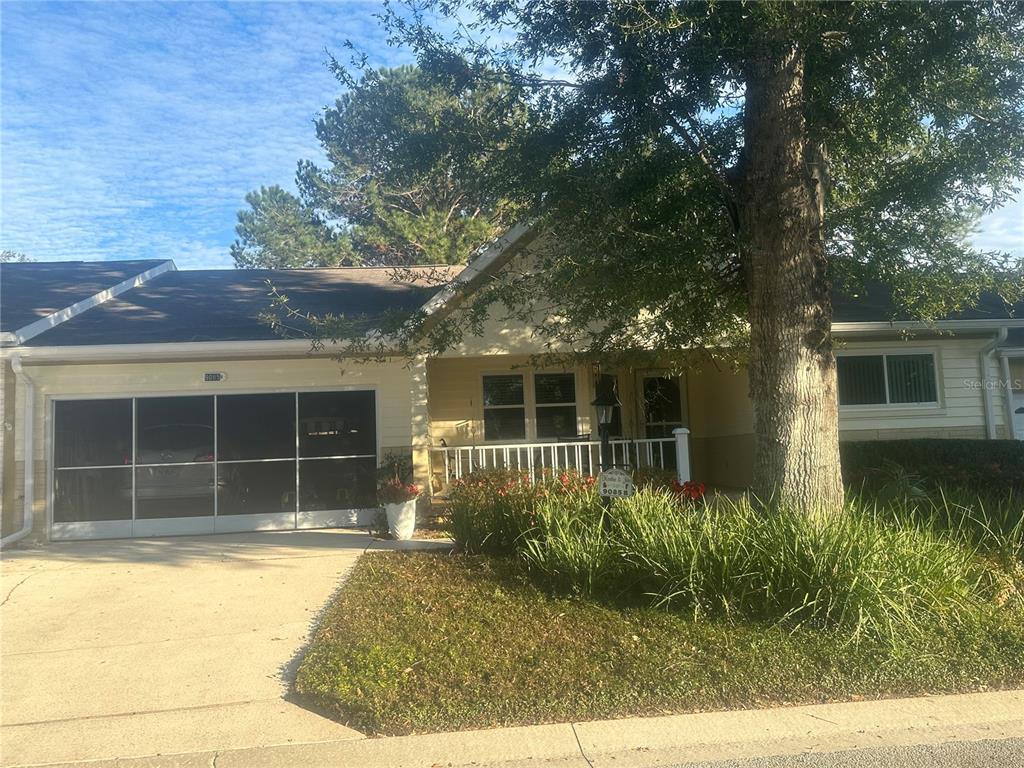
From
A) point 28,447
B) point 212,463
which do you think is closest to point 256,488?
point 212,463

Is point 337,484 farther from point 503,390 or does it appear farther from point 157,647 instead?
point 157,647

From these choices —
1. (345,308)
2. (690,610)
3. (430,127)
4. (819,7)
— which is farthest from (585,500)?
(345,308)

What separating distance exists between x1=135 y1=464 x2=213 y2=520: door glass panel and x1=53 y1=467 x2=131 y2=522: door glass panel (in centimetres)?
20

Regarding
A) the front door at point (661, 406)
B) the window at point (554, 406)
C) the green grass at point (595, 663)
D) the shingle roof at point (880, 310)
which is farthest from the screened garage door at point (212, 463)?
the shingle roof at point (880, 310)

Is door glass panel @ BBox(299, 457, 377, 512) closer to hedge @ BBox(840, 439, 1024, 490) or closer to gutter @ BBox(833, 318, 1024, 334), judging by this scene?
hedge @ BBox(840, 439, 1024, 490)

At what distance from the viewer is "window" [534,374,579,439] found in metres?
14.0

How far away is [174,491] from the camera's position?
38.4 ft

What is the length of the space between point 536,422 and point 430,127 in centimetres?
635

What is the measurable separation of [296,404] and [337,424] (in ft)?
2.29

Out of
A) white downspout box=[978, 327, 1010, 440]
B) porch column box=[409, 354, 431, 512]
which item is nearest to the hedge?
white downspout box=[978, 327, 1010, 440]

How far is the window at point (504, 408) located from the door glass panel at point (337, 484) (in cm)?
263

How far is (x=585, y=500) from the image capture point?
8.23 metres

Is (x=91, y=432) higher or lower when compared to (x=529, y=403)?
lower

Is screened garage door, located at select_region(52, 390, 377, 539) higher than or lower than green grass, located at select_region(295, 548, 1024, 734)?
higher
